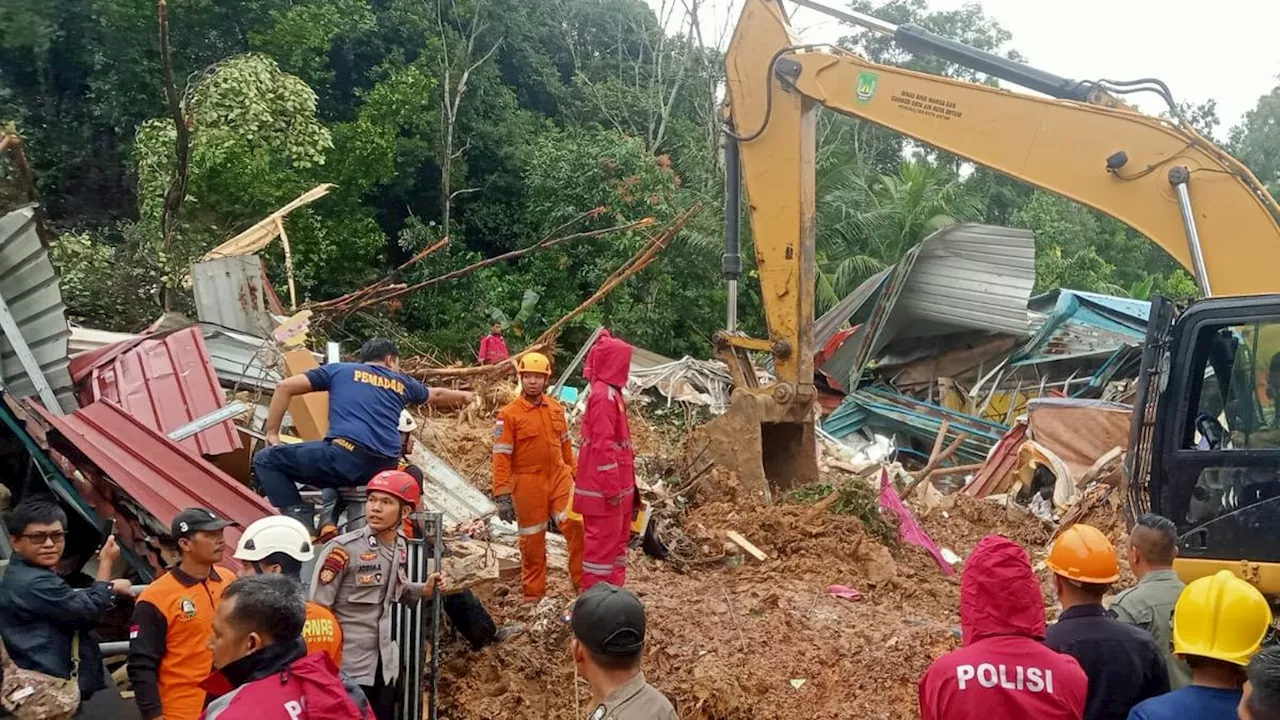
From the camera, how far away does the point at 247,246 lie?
11.4 metres

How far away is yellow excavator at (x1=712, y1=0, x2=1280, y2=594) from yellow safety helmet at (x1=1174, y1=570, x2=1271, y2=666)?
108 inches

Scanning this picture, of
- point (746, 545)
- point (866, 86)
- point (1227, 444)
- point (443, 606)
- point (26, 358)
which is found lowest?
point (746, 545)

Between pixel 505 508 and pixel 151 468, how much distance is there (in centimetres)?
203

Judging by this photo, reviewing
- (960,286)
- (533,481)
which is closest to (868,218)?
(960,286)

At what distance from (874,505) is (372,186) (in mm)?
13988

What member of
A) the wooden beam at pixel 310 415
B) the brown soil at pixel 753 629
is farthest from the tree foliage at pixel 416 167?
the brown soil at pixel 753 629

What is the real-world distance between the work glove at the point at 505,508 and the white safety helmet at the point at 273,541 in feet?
7.84

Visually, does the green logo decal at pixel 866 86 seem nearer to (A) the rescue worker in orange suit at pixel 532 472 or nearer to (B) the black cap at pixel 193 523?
(A) the rescue worker in orange suit at pixel 532 472

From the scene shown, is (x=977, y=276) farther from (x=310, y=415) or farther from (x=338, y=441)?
(x=338, y=441)

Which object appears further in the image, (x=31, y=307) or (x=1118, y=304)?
(x=1118, y=304)

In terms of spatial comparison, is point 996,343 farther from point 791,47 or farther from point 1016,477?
point 791,47

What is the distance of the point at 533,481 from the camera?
6.13 metres

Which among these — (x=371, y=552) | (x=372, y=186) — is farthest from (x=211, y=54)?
(x=371, y=552)

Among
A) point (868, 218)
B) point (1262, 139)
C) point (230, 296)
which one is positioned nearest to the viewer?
point (230, 296)
